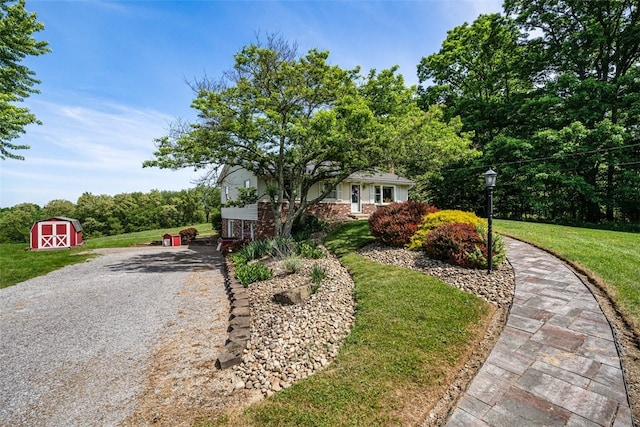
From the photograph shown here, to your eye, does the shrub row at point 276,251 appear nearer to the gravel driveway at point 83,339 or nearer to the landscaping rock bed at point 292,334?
the gravel driveway at point 83,339

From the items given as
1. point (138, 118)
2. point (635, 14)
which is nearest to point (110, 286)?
point (138, 118)

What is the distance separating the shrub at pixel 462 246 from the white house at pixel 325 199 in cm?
813

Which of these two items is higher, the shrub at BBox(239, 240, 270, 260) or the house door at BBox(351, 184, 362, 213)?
the house door at BBox(351, 184, 362, 213)

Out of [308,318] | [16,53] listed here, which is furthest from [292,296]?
[16,53]

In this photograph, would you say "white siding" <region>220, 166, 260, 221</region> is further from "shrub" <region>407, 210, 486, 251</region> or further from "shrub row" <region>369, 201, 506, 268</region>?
"shrub" <region>407, 210, 486, 251</region>

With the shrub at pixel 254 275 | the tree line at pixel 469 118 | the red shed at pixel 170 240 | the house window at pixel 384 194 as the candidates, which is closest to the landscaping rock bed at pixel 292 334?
the shrub at pixel 254 275

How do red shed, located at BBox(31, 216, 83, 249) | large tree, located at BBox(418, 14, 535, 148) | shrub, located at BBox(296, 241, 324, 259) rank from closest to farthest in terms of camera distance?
shrub, located at BBox(296, 241, 324, 259)
red shed, located at BBox(31, 216, 83, 249)
large tree, located at BBox(418, 14, 535, 148)

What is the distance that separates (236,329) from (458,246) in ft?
18.3

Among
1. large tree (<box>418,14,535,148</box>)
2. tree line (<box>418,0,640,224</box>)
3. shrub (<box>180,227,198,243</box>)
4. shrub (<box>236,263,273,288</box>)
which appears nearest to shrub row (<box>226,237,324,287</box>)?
shrub (<box>236,263,273,288</box>)

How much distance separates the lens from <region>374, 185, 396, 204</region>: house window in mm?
20812

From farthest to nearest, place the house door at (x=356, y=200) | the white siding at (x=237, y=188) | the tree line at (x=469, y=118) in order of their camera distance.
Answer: the house door at (x=356, y=200)
the white siding at (x=237, y=188)
the tree line at (x=469, y=118)

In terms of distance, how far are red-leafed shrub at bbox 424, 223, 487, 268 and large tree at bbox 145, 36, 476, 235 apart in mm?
4374

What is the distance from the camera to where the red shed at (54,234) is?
1716cm

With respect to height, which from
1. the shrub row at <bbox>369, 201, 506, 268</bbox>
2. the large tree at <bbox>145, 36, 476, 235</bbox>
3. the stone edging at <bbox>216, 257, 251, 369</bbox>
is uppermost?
the large tree at <bbox>145, 36, 476, 235</bbox>
